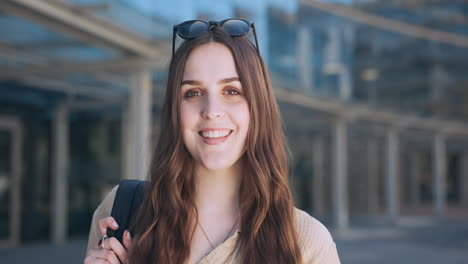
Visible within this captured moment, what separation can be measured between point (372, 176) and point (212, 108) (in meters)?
21.2

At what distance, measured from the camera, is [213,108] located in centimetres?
168

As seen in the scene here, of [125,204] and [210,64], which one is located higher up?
[210,64]

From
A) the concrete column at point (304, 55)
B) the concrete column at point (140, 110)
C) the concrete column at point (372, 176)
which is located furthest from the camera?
the concrete column at point (372, 176)

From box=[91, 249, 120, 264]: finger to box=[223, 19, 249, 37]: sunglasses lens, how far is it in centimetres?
83

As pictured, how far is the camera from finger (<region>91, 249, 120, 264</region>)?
5.30 feet

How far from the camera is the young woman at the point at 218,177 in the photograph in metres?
1.68

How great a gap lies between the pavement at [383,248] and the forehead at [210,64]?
26.7 feet

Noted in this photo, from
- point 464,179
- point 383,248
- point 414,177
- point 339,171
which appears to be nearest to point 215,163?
point 383,248

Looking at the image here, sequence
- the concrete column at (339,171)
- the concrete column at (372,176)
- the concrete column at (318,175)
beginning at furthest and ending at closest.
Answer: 1. the concrete column at (372,176)
2. the concrete column at (318,175)
3. the concrete column at (339,171)

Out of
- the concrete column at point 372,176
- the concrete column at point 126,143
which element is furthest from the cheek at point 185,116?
the concrete column at point 372,176

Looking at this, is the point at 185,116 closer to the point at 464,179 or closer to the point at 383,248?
the point at 383,248

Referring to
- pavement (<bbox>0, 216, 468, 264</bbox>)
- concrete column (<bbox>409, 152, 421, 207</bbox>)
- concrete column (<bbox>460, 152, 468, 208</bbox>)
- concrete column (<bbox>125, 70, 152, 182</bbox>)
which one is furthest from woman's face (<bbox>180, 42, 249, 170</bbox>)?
concrete column (<bbox>460, 152, 468, 208</bbox>)

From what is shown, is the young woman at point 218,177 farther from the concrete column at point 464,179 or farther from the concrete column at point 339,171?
Answer: the concrete column at point 464,179

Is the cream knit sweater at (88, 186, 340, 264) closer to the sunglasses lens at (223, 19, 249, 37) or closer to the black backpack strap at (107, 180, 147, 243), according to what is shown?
the black backpack strap at (107, 180, 147, 243)
